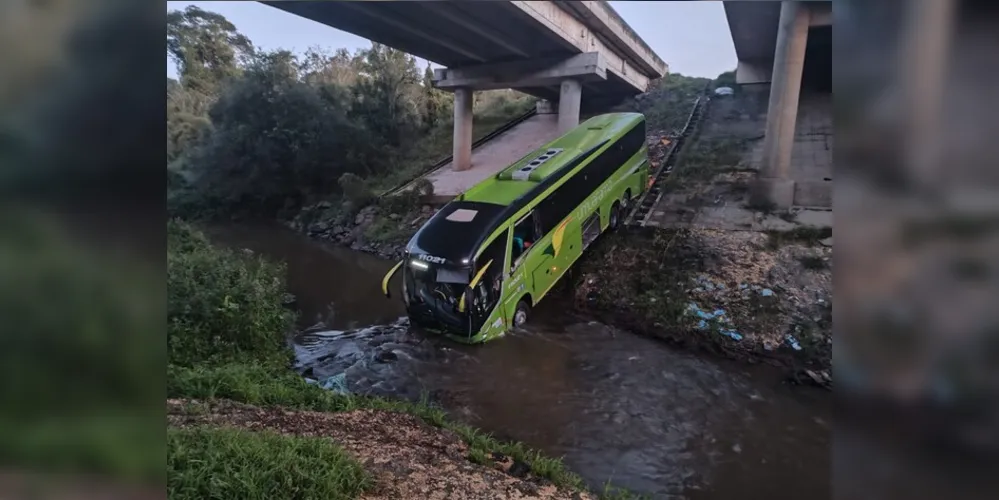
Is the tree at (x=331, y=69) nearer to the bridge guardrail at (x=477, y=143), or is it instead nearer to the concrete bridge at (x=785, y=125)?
the bridge guardrail at (x=477, y=143)

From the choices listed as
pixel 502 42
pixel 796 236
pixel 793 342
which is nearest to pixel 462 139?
pixel 502 42

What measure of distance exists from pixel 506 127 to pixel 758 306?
8600 mm

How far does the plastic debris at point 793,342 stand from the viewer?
6.66 meters

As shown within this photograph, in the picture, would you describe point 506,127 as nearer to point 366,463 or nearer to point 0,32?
point 366,463

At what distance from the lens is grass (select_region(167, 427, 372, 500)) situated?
2.86 metres

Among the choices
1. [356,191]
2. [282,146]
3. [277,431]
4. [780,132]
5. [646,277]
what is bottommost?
[277,431]

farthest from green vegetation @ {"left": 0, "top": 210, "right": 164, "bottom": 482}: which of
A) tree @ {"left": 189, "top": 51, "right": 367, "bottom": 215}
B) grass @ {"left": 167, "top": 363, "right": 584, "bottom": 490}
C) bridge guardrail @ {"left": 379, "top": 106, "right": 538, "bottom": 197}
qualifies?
tree @ {"left": 189, "top": 51, "right": 367, "bottom": 215}

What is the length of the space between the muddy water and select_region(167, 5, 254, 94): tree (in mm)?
4318

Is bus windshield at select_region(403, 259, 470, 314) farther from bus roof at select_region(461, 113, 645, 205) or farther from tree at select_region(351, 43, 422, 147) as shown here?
tree at select_region(351, 43, 422, 147)

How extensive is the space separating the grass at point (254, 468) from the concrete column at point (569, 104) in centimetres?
1023

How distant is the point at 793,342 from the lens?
672 cm

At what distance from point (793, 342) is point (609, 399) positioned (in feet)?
8.79

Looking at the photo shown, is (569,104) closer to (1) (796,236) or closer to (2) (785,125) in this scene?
(2) (785,125)

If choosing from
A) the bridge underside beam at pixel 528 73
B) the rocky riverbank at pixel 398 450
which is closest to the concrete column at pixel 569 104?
the bridge underside beam at pixel 528 73
